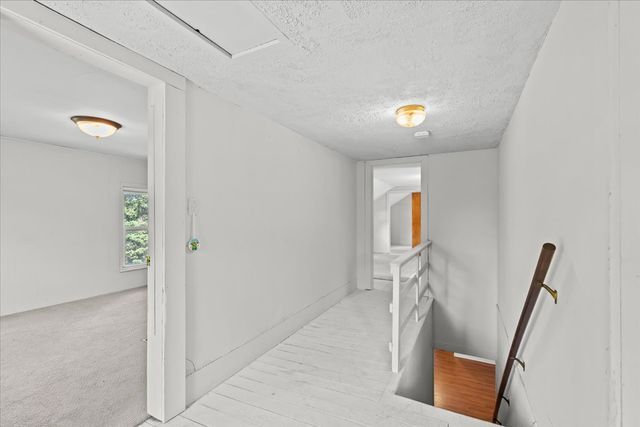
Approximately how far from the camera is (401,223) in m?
10.1

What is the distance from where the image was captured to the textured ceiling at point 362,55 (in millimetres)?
1183

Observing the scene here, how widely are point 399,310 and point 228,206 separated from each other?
1.46 meters

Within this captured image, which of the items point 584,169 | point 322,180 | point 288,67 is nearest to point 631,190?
point 584,169

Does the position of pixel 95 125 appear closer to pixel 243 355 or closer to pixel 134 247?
pixel 243 355

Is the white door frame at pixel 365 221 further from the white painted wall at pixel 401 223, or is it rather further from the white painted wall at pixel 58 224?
the white painted wall at pixel 401 223

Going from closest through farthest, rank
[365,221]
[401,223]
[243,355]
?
[243,355]
[365,221]
[401,223]

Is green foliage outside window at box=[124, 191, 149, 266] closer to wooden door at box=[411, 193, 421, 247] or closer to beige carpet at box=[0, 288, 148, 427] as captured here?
beige carpet at box=[0, 288, 148, 427]

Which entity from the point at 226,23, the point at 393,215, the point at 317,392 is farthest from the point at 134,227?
the point at 393,215

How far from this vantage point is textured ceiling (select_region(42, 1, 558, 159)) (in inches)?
46.6

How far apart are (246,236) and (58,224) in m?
3.58

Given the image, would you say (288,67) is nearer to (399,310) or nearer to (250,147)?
(250,147)

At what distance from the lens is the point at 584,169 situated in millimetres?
904

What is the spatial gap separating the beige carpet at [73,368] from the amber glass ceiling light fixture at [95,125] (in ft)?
6.84

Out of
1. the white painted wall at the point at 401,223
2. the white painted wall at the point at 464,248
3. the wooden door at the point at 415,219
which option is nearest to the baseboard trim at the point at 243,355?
the white painted wall at the point at 464,248
